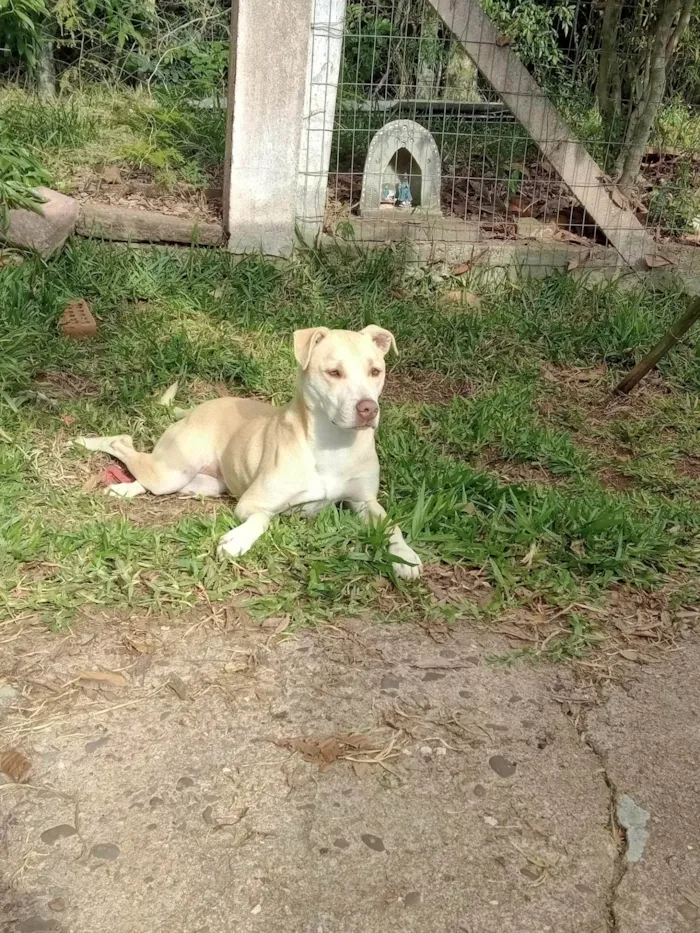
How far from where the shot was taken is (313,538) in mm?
3762

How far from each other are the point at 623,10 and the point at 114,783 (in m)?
7.04

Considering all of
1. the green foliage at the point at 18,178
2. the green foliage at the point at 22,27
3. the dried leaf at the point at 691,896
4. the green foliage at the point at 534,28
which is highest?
the green foliage at the point at 534,28

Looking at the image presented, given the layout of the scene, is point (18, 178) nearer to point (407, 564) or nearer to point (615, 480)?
point (407, 564)

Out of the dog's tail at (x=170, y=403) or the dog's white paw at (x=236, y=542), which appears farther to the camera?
the dog's tail at (x=170, y=403)

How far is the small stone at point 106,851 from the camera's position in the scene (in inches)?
93.8

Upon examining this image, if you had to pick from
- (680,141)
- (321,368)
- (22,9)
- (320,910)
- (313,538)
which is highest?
(22,9)

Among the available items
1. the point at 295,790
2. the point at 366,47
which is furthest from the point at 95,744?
the point at 366,47

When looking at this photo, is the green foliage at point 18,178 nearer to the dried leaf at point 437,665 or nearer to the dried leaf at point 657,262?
the dried leaf at point 437,665

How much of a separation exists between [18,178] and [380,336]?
332cm

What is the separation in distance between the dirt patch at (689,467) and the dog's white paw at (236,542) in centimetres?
236

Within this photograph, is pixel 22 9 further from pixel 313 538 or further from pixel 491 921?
pixel 491 921

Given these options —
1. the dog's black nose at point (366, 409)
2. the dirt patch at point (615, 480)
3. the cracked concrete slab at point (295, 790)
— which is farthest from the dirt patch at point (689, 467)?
the dog's black nose at point (366, 409)

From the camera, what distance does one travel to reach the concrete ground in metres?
2.30

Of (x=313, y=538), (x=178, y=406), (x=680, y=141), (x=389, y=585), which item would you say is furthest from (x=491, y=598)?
(x=680, y=141)
